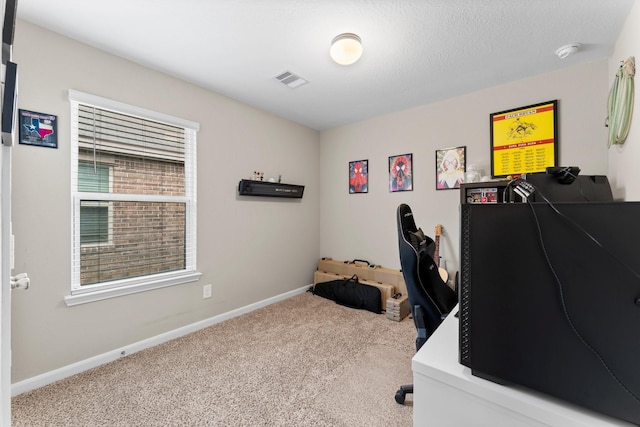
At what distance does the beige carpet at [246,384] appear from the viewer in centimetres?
153

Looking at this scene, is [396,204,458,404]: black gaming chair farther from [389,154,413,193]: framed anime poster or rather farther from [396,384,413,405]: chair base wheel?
[389,154,413,193]: framed anime poster

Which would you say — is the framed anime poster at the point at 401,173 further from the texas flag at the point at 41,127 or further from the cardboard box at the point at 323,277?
the texas flag at the point at 41,127

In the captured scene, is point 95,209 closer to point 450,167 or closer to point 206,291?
point 206,291

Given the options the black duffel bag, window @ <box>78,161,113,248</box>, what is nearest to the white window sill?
window @ <box>78,161,113,248</box>

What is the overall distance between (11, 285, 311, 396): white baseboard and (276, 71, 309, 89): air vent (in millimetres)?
2474

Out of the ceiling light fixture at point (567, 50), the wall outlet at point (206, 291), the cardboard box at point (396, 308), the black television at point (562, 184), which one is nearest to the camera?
the black television at point (562, 184)

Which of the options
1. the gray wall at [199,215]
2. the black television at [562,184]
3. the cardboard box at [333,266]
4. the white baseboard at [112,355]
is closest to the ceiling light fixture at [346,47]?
the black television at [562,184]

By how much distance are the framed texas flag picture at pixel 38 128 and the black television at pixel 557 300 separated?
8.50 feet

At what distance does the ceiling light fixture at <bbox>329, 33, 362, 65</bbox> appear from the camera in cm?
185

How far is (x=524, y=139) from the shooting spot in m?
2.51

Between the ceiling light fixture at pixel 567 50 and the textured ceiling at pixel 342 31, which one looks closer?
the textured ceiling at pixel 342 31

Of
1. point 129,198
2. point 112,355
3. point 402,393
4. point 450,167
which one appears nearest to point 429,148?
point 450,167

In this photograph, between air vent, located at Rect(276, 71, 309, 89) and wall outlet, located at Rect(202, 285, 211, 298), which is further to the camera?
wall outlet, located at Rect(202, 285, 211, 298)

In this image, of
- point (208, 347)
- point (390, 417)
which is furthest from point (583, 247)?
point (208, 347)
